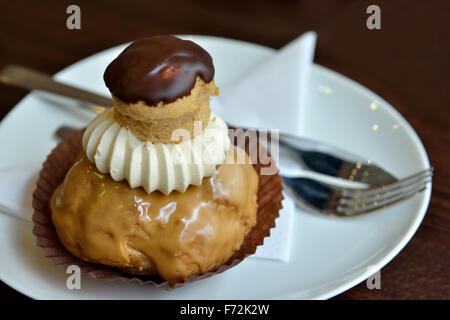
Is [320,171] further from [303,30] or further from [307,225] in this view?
[303,30]

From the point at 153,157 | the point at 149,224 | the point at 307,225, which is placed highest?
the point at 153,157

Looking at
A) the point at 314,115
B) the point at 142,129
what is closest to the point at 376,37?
the point at 314,115

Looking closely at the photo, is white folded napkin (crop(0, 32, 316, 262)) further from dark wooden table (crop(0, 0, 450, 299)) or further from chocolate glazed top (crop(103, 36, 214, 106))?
chocolate glazed top (crop(103, 36, 214, 106))

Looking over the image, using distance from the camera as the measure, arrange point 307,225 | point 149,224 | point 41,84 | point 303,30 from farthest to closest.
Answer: point 303,30
point 41,84
point 307,225
point 149,224

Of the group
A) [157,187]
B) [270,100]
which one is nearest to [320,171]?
[270,100]

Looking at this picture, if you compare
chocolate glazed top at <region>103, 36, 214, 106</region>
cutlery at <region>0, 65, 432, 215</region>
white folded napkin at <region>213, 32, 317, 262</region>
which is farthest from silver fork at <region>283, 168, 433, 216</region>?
chocolate glazed top at <region>103, 36, 214, 106</region>

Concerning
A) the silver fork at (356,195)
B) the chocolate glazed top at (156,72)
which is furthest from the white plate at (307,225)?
the chocolate glazed top at (156,72)
